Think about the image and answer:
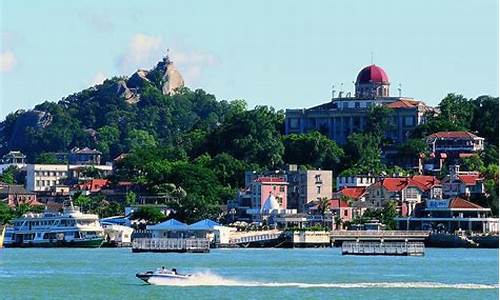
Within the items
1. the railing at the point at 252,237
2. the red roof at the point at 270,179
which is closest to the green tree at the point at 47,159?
the red roof at the point at 270,179

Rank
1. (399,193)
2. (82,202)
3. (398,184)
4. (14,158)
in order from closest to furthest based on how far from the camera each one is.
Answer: (399,193) → (398,184) → (82,202) → (14,158)

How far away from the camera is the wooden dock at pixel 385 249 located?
96.5 metres

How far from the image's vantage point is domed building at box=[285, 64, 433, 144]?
146 metres

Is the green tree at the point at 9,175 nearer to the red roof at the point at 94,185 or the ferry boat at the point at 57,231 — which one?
the red roof at the point at 94,185

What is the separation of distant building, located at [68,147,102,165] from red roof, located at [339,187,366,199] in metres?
52.3

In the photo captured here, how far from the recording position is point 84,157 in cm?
18012

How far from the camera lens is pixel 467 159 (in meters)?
136

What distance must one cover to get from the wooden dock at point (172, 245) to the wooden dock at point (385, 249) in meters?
7.45

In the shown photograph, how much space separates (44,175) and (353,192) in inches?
1647

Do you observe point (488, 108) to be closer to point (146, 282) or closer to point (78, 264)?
point (78, 264)

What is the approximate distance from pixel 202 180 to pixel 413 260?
143 ft

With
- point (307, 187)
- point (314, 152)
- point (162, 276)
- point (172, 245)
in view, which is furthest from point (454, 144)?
point (162, 276)

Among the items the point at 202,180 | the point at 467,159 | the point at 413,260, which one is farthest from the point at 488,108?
the point at 413,260

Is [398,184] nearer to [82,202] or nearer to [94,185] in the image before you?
[82,202]
